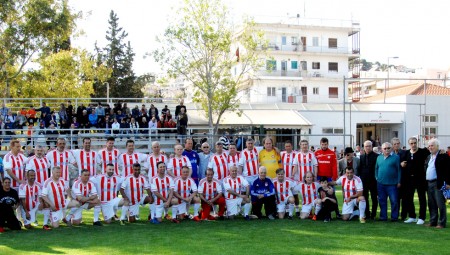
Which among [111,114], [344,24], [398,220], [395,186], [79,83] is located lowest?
[398,220]

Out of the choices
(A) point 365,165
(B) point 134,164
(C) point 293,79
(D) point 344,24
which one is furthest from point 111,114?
(D) point 344,24

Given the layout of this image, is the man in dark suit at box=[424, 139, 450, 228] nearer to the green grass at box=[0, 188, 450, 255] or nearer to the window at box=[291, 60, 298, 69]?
the green grass at box=[0, 188, 450, 255]

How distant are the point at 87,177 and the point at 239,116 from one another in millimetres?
25652

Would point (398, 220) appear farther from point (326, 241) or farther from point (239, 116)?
point (239, 116)

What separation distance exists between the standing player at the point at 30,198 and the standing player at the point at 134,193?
177cm

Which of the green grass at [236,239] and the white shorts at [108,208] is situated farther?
the white shorts at [108,208]

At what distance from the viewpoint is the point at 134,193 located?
40.0 feet

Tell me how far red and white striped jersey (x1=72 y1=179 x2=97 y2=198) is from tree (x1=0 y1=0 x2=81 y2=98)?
16.2 m

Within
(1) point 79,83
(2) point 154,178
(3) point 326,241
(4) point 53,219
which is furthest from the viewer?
(1) point 79,83

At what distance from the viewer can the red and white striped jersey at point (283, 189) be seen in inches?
499

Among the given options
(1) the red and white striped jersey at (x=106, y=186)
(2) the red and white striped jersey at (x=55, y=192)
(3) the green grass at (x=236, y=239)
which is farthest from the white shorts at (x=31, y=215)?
(1) the red and white striped jersey at (x=106, y=186)

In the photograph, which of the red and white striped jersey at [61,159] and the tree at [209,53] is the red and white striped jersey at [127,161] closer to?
the red and white striped jersey at [61,159]

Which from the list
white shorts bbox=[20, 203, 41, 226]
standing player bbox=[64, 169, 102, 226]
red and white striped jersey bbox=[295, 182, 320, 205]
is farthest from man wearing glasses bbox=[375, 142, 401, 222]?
white shorts bbox=[20, 203, 41, 226]

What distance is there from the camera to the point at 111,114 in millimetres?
21641
